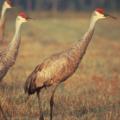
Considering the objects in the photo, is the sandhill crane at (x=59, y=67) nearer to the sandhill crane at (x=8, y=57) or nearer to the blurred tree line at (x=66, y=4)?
the sandhill crane at (x=8, y=57)

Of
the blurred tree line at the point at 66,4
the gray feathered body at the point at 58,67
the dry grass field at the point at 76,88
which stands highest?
the gray feathered body at the point at 58,67

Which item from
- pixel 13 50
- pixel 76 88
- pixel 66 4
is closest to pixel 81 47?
pixel 13 50

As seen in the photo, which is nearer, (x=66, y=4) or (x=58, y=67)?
(x=58, y=67)

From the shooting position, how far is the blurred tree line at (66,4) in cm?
7542

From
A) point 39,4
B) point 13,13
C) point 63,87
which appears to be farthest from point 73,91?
point 39,4

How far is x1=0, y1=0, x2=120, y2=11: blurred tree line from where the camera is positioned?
247 ft

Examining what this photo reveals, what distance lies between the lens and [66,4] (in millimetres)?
81250

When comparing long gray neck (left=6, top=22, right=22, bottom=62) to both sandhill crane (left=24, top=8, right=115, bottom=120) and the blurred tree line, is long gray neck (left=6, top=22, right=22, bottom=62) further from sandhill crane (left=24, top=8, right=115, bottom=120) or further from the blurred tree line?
the blurred tree line

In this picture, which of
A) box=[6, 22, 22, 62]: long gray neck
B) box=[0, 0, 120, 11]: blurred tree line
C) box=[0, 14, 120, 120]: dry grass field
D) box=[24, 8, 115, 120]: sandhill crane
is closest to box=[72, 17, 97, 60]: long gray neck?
box=[24, 8, 115, 120]: sandhill crane

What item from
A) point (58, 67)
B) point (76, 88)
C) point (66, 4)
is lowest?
point (66, 4)

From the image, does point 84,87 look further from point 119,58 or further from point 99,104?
point 119,58

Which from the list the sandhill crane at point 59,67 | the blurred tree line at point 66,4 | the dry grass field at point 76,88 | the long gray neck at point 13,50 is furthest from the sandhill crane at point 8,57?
the blurred tree line at point 66,4

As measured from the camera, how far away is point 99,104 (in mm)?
12125

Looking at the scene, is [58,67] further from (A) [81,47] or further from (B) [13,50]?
(B) [13,50]
